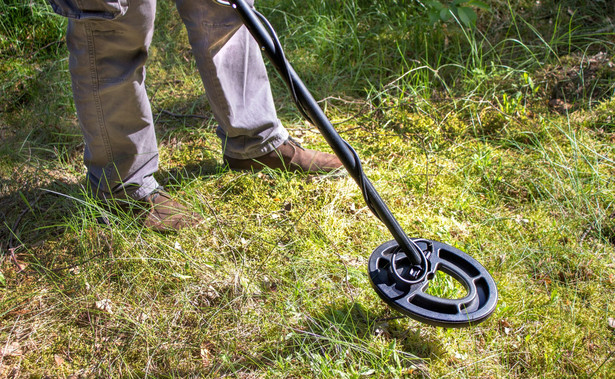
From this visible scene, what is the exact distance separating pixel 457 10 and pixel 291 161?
Answer: 1.31 m

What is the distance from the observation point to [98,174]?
2039mm

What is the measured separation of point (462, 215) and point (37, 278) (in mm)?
1774

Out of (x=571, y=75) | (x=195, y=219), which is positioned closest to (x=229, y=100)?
(x=195, y=219)

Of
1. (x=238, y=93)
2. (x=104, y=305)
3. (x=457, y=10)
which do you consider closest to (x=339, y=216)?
(x=238, y=93)

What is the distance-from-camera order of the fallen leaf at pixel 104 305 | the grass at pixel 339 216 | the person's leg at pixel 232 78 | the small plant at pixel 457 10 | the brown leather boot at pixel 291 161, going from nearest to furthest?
the grass at pixel 339 216
the fallen leaf at pixel 104 305
the person's leg at pixel 232 78
the brown leather boot at pixel 291 161
the small plant at pixel 457 10

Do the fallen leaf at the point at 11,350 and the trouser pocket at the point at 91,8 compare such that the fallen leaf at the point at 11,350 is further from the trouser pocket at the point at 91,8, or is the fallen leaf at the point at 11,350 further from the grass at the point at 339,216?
the trouser pocket at the point at 91,8

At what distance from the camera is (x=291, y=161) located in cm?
235

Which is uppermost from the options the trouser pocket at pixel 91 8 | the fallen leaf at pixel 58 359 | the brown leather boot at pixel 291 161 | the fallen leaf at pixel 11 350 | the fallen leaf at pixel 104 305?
the trouser pocket at pixel 91 8

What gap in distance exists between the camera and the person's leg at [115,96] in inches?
65.6

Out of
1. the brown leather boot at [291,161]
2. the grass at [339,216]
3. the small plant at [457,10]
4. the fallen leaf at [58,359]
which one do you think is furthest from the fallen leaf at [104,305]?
the small plant at [457,10]

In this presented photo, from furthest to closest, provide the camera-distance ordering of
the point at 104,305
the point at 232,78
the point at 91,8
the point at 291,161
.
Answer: the point at 291,161 < the point at 232,78 < the point at 104,305 < the point at 91,8

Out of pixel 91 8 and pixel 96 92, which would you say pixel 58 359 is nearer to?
pixel 96 92

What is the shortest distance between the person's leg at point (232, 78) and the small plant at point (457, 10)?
1.08m

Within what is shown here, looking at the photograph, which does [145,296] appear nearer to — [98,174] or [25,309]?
[25,309]
